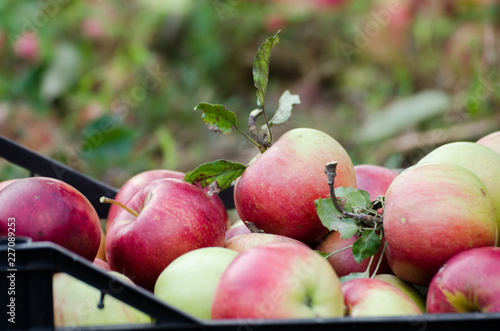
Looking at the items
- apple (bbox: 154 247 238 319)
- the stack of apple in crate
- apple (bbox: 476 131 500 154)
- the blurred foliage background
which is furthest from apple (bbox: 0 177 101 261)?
the blurred foliage background

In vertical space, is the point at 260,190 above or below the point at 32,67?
above

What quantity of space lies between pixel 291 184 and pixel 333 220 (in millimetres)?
111

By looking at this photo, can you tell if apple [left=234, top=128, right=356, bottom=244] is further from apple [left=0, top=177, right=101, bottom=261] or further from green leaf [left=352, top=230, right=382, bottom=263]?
apple [left=0, top=177, right=101, bottom=261]

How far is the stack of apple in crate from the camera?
27.5 inches

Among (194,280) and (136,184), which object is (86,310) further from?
(136,184)

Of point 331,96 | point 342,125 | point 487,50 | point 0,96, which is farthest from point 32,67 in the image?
point 487,50

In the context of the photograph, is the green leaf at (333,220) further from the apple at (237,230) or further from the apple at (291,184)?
the apple at (237,230)

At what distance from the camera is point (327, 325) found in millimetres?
606

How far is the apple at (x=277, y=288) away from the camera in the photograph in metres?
0.67

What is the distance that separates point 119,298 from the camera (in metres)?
0.63

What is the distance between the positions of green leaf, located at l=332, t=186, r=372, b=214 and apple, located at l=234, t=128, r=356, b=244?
55 millimetres

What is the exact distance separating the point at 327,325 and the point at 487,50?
97.0 inches

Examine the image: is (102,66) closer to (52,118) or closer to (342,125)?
(52,118)

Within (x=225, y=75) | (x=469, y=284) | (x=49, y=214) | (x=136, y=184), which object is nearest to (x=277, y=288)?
(x=469, y=284)
